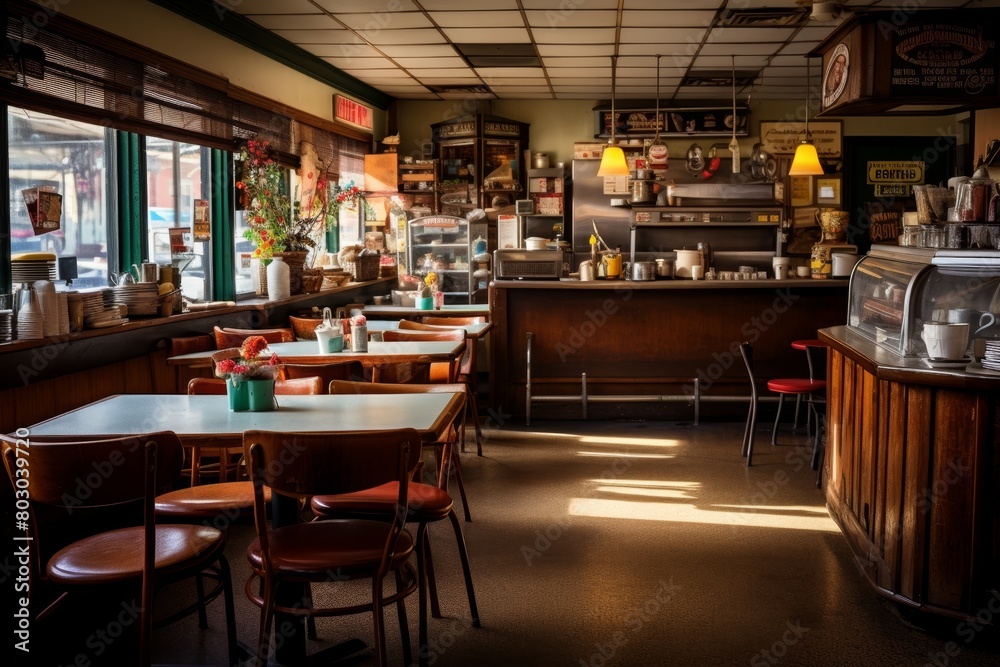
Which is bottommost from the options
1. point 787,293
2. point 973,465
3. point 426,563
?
point 426,563

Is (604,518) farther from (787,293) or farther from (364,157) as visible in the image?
(364,157)

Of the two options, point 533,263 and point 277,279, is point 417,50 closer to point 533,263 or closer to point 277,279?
point 533,263

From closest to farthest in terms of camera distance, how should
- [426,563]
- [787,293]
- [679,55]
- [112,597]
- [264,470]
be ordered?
[264,470]
[426,563]
[112,597]
[787,293]
[679,55]

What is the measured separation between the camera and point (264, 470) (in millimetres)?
2707

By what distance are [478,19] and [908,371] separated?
16.2 feet

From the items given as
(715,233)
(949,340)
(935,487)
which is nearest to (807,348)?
(949,340)

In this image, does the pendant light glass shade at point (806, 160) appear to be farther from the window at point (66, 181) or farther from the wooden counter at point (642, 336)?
the window at point (66, 181)

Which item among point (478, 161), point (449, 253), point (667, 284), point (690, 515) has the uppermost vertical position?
point (478, 161)

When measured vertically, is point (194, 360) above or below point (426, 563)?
above

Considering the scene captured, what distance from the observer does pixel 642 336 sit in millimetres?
7750

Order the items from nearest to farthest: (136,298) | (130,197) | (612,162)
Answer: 1. (136,298)
2. (130,197)
3. (612,162)

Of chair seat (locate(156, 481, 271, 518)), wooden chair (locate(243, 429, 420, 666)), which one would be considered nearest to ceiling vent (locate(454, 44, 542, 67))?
chair seat (locate(156, 481, 271, 518))

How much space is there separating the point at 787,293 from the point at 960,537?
445 cm

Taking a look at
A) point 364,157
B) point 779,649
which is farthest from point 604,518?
point 364,157
